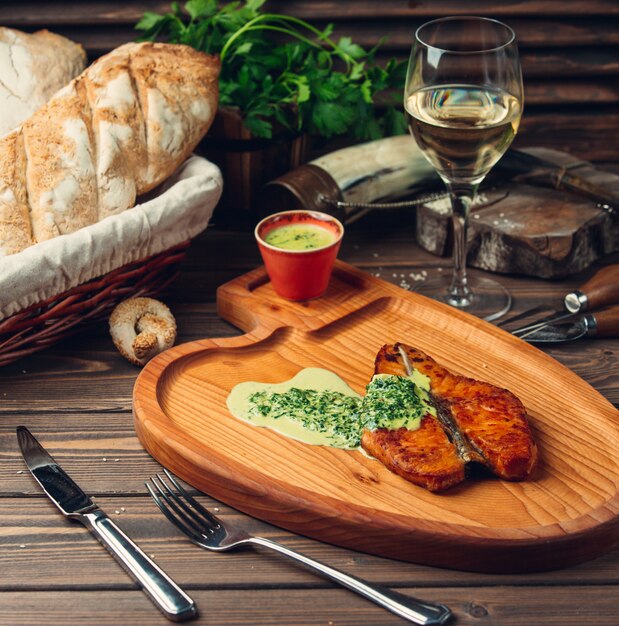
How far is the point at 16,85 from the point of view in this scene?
2.43 metres

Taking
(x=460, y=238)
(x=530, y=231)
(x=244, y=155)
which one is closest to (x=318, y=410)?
(x=460, y=238)

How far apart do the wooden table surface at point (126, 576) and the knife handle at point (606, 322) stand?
11 centimetres

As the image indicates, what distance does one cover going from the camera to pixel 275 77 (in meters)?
2.77

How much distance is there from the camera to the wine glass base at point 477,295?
91.2 inches

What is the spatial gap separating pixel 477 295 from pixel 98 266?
1045 millimetres

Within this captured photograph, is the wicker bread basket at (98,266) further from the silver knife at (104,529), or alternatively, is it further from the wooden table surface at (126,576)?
the silver knife at (104,529)

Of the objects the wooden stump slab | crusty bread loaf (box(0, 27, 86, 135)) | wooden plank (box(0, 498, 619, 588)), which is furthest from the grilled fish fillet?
crusty bread loaf (box(0, 27, 86, 135))

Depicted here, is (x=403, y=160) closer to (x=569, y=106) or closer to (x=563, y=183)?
(x=563, y=183)

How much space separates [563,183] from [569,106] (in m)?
0.91

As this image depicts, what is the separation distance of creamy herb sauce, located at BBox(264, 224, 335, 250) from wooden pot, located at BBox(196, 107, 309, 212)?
0.40 metres

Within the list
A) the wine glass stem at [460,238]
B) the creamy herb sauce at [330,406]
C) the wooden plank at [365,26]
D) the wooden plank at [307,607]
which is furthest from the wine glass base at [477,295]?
the wooden plank at [365,26]

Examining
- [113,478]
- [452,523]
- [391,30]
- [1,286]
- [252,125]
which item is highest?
[391,30]

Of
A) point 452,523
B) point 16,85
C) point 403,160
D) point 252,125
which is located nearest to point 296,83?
point 252,125

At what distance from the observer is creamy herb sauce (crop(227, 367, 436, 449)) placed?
1701 millimetres
